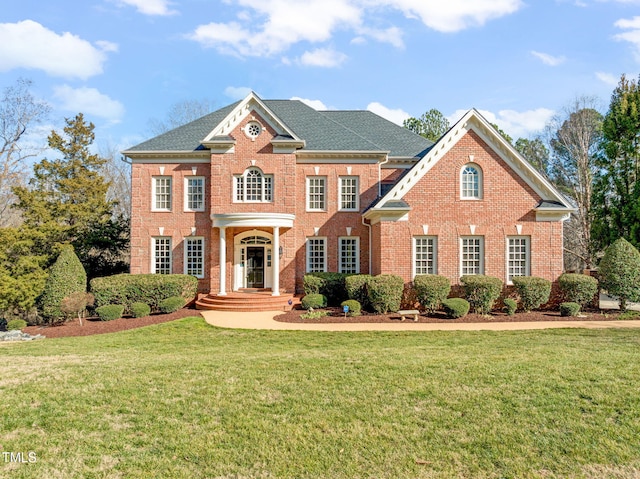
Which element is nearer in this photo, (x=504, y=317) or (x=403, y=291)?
(x=504, y=317)

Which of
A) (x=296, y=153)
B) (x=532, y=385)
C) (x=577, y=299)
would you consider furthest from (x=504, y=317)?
(x=296, y=153)

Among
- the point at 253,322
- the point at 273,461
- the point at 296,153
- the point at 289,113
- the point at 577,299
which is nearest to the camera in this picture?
the point at 273,461

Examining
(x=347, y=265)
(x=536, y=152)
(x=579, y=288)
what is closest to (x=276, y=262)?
(x=347, y=265)

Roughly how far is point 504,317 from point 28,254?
21.6 meters

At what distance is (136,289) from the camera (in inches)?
672

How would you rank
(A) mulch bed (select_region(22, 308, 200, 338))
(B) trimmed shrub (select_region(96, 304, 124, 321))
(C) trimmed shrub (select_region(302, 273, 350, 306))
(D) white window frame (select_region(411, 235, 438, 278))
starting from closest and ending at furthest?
(A) mulch bed (select_region(22, 308, 200, 338))
(B) trimmed shrub (select_region(96, 304, 124, 321))
(D) white window frame (select_region(411, 235, 438, 278))
(C) trimmed shrub (select_region(302, 273, 350, 306))

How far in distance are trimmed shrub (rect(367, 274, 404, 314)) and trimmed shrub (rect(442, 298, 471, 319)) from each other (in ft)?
5.98

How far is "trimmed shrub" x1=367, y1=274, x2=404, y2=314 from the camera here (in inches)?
599

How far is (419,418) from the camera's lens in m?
5.12

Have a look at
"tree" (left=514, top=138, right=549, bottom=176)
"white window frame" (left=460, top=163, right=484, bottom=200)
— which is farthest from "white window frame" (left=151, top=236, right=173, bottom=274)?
"tree" (left=514, top=138, right=549, bottom=176)

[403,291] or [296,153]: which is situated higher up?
[296,153]

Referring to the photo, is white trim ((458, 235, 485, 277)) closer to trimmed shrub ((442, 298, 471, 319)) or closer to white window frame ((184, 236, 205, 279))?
trimmed shrub ((442, 298, 471, 319))

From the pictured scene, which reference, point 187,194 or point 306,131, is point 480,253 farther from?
point 187,194

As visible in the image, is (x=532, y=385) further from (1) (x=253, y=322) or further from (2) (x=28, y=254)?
(2) (x=28, y=254)
